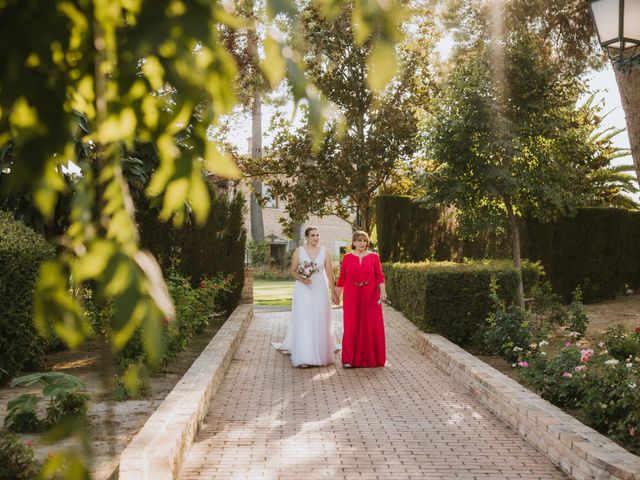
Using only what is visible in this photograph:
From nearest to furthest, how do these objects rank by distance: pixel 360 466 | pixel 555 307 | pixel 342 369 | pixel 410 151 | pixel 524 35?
pixel 360 466
pixel 342 369
pixel 555 307
pixel 524 35
pixel 410 151

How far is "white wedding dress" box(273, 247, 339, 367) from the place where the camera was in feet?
33.9

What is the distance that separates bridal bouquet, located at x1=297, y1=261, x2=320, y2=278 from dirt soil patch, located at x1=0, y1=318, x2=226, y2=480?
1.98 meters

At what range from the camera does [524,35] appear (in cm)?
1423

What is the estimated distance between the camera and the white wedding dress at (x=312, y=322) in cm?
1032

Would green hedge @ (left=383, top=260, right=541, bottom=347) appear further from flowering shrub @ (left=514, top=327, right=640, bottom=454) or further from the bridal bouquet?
flowering shrub @ (left=514, top=327, right=640, bottom=454)

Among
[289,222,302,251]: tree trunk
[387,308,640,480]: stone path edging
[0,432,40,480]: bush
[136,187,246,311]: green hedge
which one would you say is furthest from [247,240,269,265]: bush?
[0,432,40,480]: bush

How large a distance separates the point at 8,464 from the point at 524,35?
490 inches

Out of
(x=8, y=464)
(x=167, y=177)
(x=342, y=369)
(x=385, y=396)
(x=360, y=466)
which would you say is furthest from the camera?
(x=342, y=369)

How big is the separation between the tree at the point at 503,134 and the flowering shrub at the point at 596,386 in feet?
18.2

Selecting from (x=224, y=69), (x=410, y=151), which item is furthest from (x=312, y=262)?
(x=410, y=151)

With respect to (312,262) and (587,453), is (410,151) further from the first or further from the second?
(587,453)

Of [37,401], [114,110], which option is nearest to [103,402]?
[37,401]

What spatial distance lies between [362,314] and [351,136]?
566 inches

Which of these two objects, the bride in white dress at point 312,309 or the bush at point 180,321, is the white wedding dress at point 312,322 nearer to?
the bride in white dress at point 312,309
